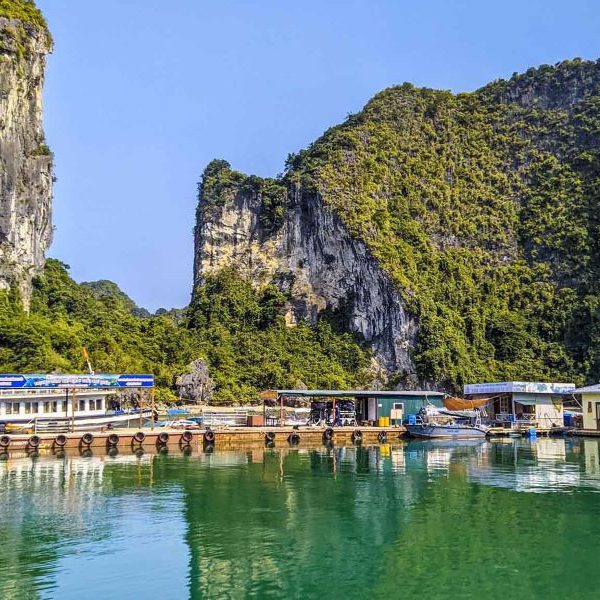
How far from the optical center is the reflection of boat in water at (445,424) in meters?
53.4

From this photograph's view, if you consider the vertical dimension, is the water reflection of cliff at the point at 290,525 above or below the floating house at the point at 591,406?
below

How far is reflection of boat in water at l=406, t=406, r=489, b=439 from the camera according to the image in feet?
175

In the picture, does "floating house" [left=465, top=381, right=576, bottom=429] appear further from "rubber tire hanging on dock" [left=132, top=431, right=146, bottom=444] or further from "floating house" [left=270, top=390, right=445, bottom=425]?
"rubber tire hanging on dock" [left=132, top=431, right=146, bottom=444]

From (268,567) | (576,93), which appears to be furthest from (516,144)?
(268,567)

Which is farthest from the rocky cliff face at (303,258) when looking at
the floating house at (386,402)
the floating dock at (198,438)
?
the floating dock at (198,438)

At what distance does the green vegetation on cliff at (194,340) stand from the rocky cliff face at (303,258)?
2994 mm

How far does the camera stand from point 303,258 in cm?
10200

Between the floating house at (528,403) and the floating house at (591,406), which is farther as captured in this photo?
the floating house at (528,403)

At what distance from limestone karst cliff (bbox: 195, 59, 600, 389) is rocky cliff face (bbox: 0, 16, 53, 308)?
26.7 m

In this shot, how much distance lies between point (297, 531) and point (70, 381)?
28422 mm

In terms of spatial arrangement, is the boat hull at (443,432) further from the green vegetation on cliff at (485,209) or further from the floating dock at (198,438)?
the green vegetation on cliff at (485,209)

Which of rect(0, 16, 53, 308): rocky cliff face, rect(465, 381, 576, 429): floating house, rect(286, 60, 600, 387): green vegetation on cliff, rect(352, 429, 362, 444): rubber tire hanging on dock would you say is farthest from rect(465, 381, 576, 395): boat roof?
rect(0, 16, 53, 308): rocky cliff face

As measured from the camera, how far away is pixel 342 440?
5169cm

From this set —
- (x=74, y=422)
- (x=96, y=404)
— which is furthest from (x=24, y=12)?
(x=74, y=422)
